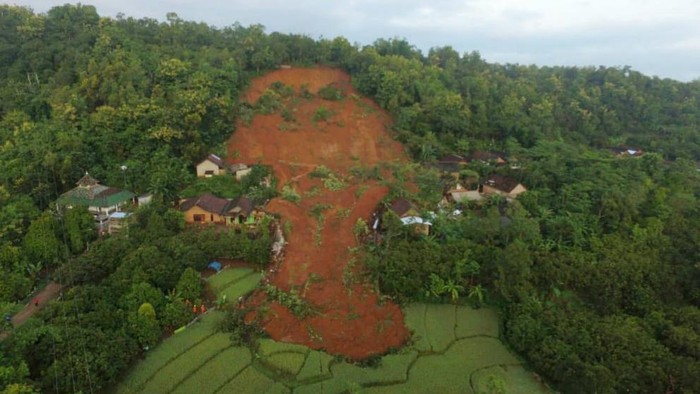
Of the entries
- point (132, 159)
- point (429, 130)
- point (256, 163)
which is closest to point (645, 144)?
point (429, 130)

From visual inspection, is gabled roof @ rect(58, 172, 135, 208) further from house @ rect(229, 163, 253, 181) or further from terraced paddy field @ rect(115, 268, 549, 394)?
terraced paddy field @ rect(115, 268, 549, 394)

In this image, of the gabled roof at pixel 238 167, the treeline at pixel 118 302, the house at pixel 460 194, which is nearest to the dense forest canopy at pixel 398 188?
the treeline at pixel 118 302

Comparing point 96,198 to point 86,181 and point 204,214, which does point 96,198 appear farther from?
point 204,214

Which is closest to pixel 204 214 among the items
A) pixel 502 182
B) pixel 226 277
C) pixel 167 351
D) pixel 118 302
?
pixel 226 277

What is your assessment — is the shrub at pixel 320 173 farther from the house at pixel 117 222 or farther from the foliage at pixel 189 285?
the foliage at pixel 189 285

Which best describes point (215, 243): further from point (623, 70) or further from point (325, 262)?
point (623, 70)

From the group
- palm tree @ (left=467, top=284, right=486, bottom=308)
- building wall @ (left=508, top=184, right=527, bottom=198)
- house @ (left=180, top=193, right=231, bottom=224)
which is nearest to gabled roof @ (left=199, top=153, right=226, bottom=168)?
house @ (left=180, top=193, right=231, bottom=224)
